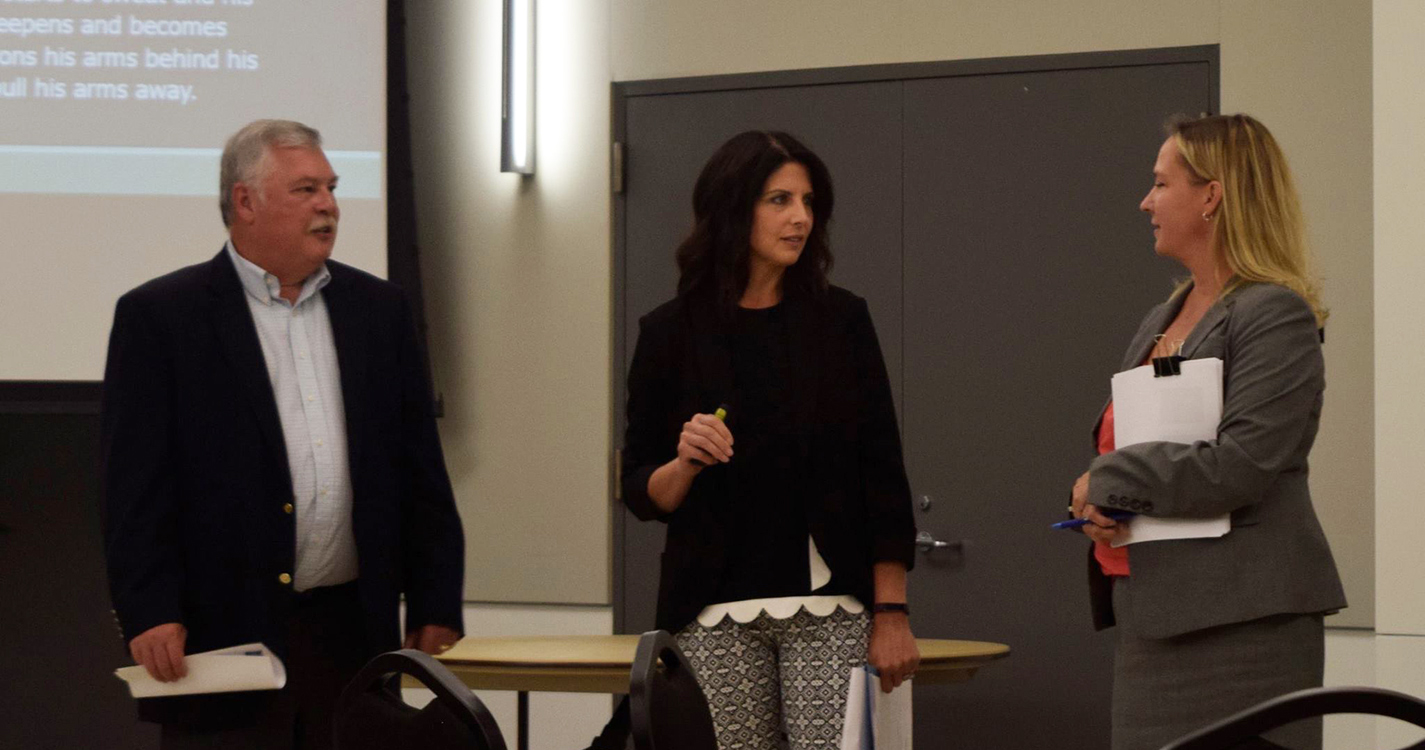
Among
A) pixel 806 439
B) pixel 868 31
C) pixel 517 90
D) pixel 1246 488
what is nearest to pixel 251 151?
pixel 806 439

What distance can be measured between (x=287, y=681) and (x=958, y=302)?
243 centimetres

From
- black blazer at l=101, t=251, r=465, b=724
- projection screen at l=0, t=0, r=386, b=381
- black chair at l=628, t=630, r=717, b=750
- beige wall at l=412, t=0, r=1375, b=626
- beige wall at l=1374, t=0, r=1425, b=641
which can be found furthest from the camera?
beige wall at l=412, t=0, r=1375, b=626

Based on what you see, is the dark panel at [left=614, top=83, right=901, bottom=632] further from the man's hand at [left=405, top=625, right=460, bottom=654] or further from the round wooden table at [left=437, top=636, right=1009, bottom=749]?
the man's hand at [left=405, top=625, right=460, bottom=654]

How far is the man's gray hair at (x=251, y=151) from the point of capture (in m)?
2.55

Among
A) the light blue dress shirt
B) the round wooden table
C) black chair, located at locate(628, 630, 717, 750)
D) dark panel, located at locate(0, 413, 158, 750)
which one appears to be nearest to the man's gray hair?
the light blue dress shirt

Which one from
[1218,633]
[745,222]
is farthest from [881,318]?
[1218,633]

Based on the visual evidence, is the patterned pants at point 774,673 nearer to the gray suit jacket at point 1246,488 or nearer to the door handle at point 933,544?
the gray suit jacket at point 1246,488

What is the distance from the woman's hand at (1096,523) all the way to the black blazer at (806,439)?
0.28 meters

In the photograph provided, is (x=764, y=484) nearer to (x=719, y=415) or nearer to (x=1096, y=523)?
(x=719, y=415)

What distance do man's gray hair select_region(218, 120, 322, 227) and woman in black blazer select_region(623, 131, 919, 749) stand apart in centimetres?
67

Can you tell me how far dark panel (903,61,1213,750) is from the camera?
4199 mm

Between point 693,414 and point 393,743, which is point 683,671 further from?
point 693,414

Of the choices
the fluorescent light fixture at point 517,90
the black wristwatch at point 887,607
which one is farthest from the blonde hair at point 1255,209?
the fluorescent light fixture at point 517,90

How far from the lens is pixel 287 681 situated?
8.02 feet
